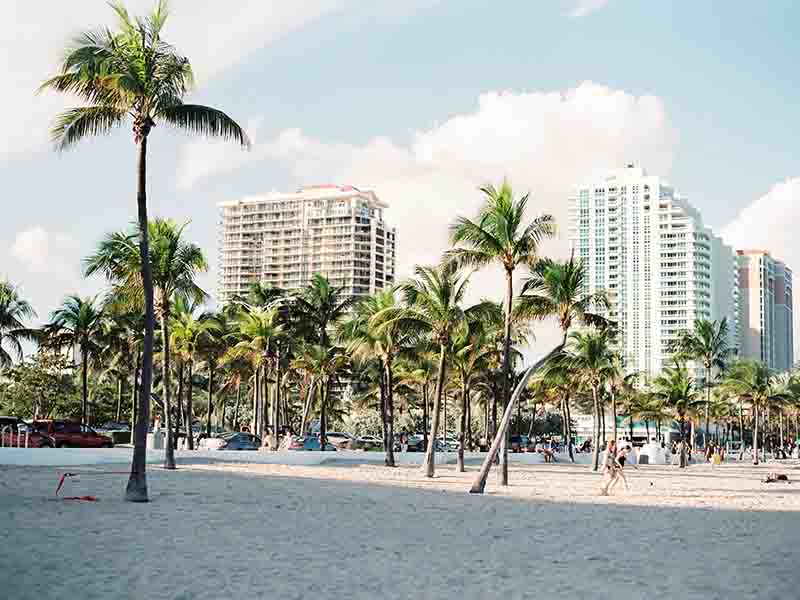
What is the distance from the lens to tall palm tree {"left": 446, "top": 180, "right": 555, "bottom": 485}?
1109 inches

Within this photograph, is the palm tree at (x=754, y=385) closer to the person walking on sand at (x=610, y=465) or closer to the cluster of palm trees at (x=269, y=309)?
the cluster of palm trees at (x=269, y=309)

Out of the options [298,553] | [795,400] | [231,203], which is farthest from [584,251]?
[298,553]

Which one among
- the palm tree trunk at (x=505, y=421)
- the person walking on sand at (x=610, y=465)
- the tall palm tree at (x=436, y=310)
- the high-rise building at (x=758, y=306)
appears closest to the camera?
the palm tree trunk at (x=505, y=421)

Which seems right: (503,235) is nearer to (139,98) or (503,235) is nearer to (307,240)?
(139,98)

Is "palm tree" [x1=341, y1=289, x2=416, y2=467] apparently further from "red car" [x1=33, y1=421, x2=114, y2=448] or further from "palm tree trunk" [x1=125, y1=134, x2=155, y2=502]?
"palm tree trunk" [x1=125, y1=134, x2=155, y2=502]

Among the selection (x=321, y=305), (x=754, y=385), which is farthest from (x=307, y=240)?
(x=321, y=305)

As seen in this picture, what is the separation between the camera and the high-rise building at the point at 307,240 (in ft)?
509

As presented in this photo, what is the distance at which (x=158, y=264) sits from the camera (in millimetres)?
28969

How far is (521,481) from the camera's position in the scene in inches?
1357

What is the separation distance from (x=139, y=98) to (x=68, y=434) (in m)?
26.3

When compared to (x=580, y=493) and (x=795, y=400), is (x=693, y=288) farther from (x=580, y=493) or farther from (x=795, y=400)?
(x=580, y=493)

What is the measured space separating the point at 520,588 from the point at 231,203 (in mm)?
161096

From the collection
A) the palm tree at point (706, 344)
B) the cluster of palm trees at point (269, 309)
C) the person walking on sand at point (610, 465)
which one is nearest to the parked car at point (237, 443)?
the cluster of palm trees at point (269, 309)

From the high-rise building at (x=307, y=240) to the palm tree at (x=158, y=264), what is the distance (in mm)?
119530
